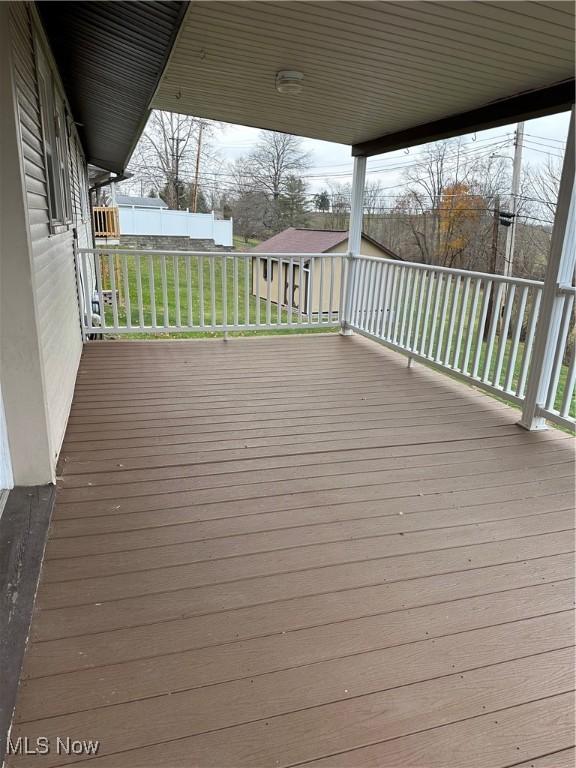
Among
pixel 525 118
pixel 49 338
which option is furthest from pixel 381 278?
pixel 49 338

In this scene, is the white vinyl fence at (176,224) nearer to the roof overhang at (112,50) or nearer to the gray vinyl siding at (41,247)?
the roof overhang at (112,50)

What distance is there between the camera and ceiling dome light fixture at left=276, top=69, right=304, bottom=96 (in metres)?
3.44

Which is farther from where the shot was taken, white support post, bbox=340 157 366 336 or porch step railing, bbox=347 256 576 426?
white support post, bbox=340 157 366 336

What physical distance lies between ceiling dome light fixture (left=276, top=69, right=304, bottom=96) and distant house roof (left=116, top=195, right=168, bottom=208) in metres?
14.4

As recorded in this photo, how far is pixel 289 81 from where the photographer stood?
353cm

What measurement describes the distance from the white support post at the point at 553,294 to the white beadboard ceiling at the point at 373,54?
0.63 m

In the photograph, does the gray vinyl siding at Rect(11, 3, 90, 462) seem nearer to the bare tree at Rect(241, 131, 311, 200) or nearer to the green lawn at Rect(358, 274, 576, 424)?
the green lawn at Rect(358, 274, 576, 424)

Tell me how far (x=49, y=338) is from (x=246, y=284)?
3263 millimetres

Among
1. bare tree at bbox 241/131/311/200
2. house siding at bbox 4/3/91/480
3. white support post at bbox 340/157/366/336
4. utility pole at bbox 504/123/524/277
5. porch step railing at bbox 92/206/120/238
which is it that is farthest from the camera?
bare tree at bbox 241/131/311/200

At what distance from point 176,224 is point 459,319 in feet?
37.8

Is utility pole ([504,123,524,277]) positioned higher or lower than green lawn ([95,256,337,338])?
higher

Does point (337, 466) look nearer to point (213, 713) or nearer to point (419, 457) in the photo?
point (419, 457)

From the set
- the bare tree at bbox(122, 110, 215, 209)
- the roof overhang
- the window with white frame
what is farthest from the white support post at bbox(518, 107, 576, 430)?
the bare tree at bbox(122, 110, 215, 209)

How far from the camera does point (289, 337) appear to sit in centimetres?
594
